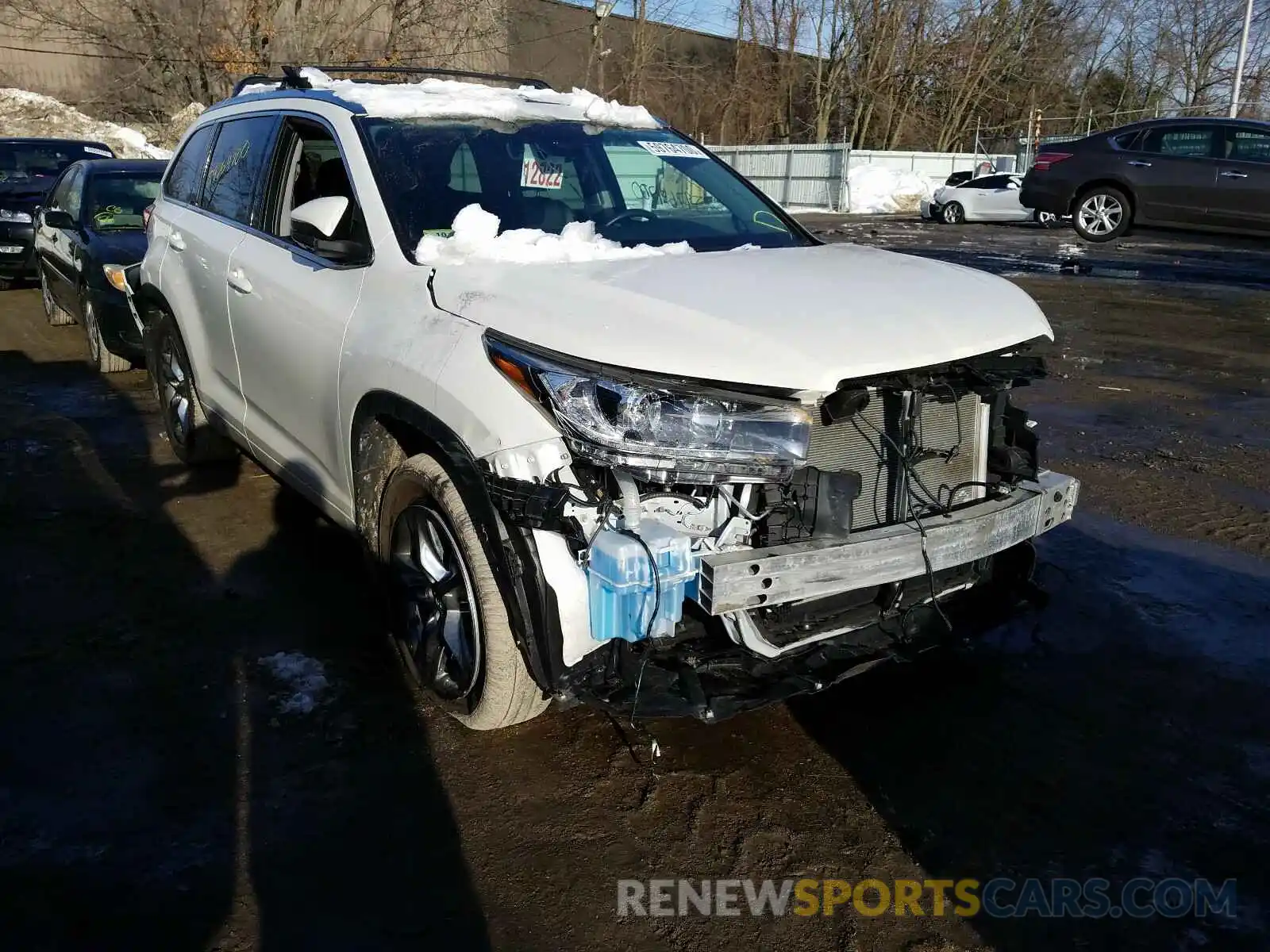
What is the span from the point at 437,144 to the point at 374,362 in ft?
3.26

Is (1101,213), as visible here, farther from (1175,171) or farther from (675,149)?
(675,149)

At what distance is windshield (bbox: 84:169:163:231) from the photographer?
28.4 ft

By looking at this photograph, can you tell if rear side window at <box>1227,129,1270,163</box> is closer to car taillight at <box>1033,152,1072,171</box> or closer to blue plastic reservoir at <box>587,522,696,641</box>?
car taillight at <box>1033,152,1072,171</box>

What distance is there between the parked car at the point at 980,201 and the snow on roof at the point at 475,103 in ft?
80.1

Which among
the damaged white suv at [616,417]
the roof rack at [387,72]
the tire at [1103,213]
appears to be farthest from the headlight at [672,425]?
the tire at [1103,213]

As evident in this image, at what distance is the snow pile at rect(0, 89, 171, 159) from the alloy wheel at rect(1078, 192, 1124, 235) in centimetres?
2372

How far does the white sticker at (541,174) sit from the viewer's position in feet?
12.5

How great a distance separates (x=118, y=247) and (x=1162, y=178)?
12.3 m

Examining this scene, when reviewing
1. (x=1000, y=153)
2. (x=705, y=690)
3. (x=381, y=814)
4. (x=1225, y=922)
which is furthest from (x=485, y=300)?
(x=1000, y=153)

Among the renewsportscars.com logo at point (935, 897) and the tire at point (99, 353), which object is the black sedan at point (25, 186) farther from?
the renewsportscars.com logo at point (935, 897)

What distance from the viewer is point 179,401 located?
5465 mm

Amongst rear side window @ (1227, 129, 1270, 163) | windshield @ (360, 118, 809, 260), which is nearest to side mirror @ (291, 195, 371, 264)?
windshield @ (360, 118, 809, 260)

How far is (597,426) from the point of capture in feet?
8.38

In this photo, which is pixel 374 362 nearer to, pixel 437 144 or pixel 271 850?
pixel 437 144
